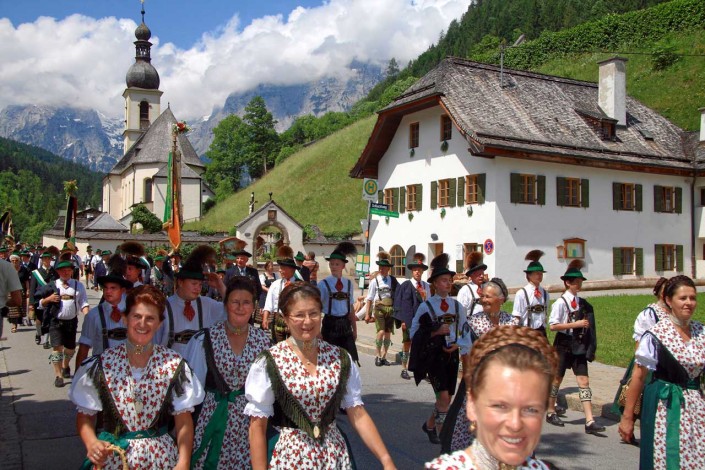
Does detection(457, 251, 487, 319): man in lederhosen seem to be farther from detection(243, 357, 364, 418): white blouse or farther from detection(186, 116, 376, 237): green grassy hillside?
detection(186, 116, 376, 237): green grassy hillside

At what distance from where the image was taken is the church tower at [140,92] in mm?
86812

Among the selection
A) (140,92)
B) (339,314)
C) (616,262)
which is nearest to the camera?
(339,314)

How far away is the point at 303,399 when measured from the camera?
11.8ft

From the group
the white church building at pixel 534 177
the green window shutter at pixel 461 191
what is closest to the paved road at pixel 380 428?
the white church building at pixel 534 177

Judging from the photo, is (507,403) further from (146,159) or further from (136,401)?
(146,159)

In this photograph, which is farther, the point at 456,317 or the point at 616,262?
the point at 616,262

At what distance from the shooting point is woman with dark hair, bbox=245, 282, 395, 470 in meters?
3.54

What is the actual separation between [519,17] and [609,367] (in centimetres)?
10026

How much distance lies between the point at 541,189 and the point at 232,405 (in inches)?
1024

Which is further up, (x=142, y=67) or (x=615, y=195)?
(x=142, y=67)

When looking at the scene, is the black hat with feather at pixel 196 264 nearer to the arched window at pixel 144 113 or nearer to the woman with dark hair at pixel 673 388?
the woman with dark hair at pixel 673 388

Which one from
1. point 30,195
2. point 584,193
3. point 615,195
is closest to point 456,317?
point 584,193

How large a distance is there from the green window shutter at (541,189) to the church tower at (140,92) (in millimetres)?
67448

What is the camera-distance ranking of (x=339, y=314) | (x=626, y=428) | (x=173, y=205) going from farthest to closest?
(x=173, y=205)
(x=339, y=314)
(x=626, y=428)
